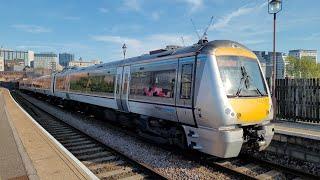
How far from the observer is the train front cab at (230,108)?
347 inches

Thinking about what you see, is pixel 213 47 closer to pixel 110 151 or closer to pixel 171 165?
pixel 171 165

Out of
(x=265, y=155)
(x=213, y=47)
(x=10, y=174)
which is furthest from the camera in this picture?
(x=265, y=155)

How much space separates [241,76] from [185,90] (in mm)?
1511

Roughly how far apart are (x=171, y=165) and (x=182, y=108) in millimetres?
1527

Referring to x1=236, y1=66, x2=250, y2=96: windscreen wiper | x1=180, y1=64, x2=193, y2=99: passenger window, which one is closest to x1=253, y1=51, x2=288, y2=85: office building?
x1=236, y1=66, x2=250, y2=96: windscreen wiper

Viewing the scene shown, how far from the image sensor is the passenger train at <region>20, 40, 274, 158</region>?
891 cm

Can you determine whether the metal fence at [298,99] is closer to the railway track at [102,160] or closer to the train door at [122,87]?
the train door at [122,87]

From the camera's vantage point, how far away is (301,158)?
1012 cm

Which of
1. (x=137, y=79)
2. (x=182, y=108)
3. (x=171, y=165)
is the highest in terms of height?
(x=137, y=79)

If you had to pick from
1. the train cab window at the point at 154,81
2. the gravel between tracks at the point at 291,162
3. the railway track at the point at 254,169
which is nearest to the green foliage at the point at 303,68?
the train cab window at the point at 154,81

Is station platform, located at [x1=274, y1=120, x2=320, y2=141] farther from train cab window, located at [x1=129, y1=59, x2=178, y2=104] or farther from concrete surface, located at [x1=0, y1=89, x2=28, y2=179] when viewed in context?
concrete surface, located at [x1=0, y1=89, x2=28, y2=179]

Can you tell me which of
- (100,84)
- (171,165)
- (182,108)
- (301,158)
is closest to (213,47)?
(182,108)

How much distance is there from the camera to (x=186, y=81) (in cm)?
998

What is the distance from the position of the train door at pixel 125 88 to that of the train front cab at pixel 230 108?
183 inches
